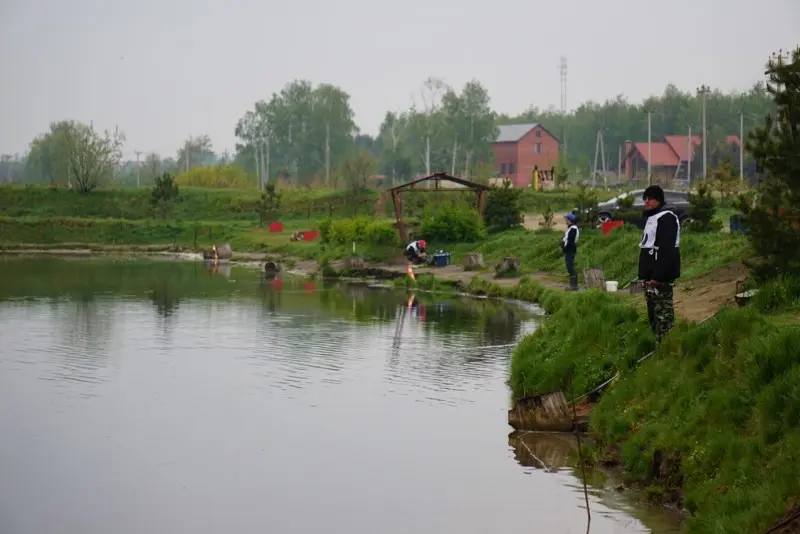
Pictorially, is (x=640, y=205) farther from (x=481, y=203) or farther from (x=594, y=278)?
(x=594, y=278)

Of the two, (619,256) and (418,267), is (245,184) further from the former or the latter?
(619,256)

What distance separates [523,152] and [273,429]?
98.7m

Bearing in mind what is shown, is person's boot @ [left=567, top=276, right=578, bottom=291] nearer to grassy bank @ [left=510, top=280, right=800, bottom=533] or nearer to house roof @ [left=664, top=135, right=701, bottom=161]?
grassy bank @ [left=510, top=280, right=800, bottom=533]

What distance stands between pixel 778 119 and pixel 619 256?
49.2 feet

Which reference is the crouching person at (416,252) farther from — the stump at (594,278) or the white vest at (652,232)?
the white vest at (652,232)

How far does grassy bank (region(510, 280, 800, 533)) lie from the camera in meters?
10.7

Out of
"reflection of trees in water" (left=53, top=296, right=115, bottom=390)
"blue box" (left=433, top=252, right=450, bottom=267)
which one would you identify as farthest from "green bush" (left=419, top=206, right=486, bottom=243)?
"reflection of trees in water" (left=53, top=296, right=115, bottom=390)

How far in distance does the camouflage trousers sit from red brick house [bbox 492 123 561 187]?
321 feet

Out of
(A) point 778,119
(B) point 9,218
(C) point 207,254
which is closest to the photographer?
(A) point 778,119

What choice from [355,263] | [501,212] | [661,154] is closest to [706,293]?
[355,263]

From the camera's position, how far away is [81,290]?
38.8m

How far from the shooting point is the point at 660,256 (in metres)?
14.5

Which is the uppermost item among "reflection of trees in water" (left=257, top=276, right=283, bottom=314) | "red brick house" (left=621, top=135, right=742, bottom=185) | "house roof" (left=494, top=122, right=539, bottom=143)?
"house roof" (left=494, top=122, right=539, bottom=143)

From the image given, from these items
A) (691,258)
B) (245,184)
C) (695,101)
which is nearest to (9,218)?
(245,184)
